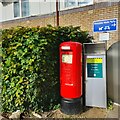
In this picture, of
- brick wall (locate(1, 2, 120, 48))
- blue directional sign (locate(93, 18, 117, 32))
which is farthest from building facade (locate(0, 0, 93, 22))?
blue directional sign (locate(93, 18, 117, 32))

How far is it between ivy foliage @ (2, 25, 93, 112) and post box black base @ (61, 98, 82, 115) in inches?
18.7

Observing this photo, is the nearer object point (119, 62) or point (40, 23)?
point (119, 62)

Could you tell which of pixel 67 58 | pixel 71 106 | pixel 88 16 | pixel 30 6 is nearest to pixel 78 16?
pixel 88 16

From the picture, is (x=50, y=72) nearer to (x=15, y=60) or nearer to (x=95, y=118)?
(x=15, y=60)

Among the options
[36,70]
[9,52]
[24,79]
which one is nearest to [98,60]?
[36,70]

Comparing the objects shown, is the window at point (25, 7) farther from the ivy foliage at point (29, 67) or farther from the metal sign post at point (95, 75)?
the metal sign post at point (95, 75)

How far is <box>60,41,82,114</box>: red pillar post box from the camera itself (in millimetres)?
4469

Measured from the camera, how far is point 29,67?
14.5 feet

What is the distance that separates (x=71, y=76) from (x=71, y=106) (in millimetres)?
686

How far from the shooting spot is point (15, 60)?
4.55m

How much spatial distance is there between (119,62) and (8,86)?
106 inches

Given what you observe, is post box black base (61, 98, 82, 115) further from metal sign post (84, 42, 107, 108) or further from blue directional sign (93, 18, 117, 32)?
blue directional sign (93, 18, 117, 32)

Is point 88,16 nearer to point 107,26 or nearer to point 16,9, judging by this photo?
point 107,26

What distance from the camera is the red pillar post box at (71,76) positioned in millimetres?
4469
